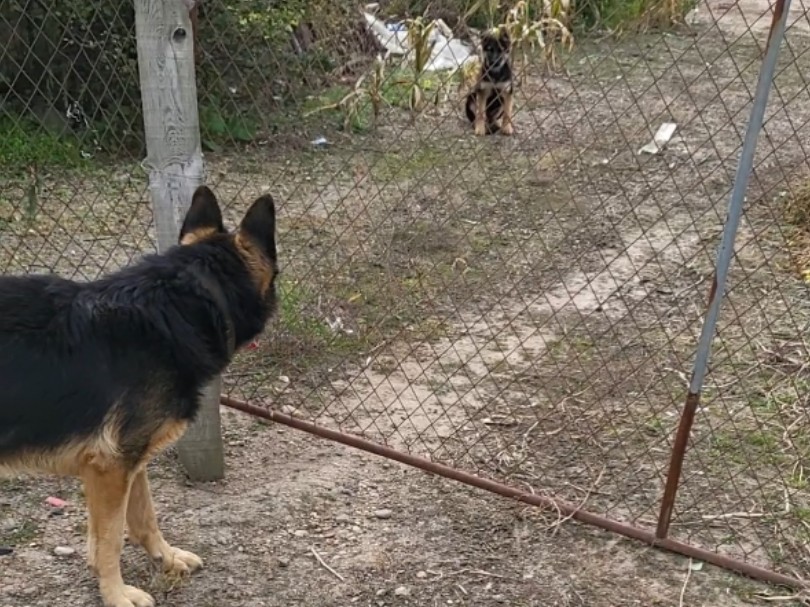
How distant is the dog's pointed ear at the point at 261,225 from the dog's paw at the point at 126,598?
1.17 meters

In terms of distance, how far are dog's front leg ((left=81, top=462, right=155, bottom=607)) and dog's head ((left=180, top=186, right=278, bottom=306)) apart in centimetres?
75

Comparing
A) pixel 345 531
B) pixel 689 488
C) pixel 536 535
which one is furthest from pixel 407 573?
pixel 689 488

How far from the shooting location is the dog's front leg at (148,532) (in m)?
2.97

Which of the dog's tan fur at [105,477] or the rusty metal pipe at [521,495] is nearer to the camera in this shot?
the dog's tan fur at [105,477]

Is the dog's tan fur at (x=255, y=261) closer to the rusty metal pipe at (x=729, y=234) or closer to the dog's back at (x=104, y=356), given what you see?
the dog's back at (x=104, y=356)

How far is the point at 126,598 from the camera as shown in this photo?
2807 millimetres

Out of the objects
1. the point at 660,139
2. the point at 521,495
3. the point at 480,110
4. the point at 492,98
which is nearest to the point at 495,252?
the point at 480,110

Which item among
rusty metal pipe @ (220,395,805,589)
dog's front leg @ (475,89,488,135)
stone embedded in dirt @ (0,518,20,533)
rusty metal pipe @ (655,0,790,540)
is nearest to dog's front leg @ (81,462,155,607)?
stone embedded in dirt @ (0,518,20,533)

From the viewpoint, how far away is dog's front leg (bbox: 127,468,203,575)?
117 inches

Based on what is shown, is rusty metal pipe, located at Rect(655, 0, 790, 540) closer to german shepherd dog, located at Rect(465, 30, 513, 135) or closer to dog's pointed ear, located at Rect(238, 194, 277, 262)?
dog's pointed ear, located at Rect(238, 194, 277, 262)

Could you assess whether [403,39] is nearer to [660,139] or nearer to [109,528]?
[109,528]

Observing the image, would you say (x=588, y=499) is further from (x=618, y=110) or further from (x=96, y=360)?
(x=618, y=110)

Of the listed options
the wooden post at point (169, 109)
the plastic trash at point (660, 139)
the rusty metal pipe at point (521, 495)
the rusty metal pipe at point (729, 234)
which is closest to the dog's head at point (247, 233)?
the wooden post at point (169, 109)

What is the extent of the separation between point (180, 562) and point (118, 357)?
32.0 inches
